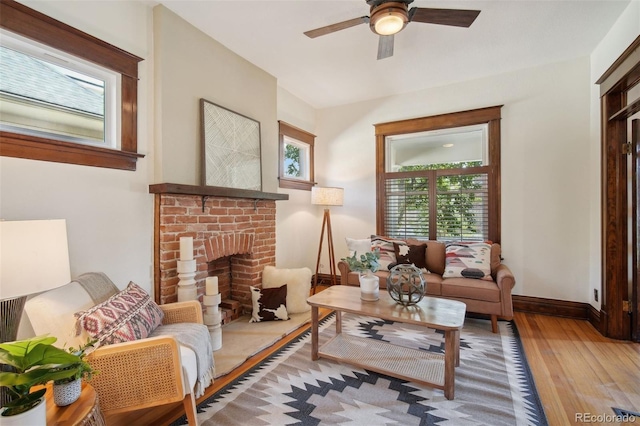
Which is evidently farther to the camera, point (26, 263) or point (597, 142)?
point (597, 142)

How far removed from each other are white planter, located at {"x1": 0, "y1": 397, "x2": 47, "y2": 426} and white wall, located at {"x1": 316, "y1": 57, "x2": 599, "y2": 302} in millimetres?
4191

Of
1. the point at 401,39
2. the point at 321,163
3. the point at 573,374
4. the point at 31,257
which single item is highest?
the point at 401,39

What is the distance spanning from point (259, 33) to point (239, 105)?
0.74 metres

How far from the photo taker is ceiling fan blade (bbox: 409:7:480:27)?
200cm

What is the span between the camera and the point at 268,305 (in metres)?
3.15

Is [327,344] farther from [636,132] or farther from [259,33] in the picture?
[636,132]

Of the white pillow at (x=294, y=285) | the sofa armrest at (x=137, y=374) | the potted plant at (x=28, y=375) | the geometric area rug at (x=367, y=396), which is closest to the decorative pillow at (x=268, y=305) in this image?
the white pillow at (x=294, y=285)

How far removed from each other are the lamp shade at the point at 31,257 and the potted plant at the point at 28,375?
336mm

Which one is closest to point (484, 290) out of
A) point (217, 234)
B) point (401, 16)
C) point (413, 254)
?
point (413, 254)

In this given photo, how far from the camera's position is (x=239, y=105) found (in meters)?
3.24

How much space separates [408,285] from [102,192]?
2.37 m

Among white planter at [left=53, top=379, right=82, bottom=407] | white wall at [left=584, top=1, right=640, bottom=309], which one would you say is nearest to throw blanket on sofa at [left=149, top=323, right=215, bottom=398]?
white planter at [left=53, top=379, right=82, bottom=407]

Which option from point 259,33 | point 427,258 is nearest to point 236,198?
point 259,33

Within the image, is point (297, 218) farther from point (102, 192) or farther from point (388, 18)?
point (388, 18)
